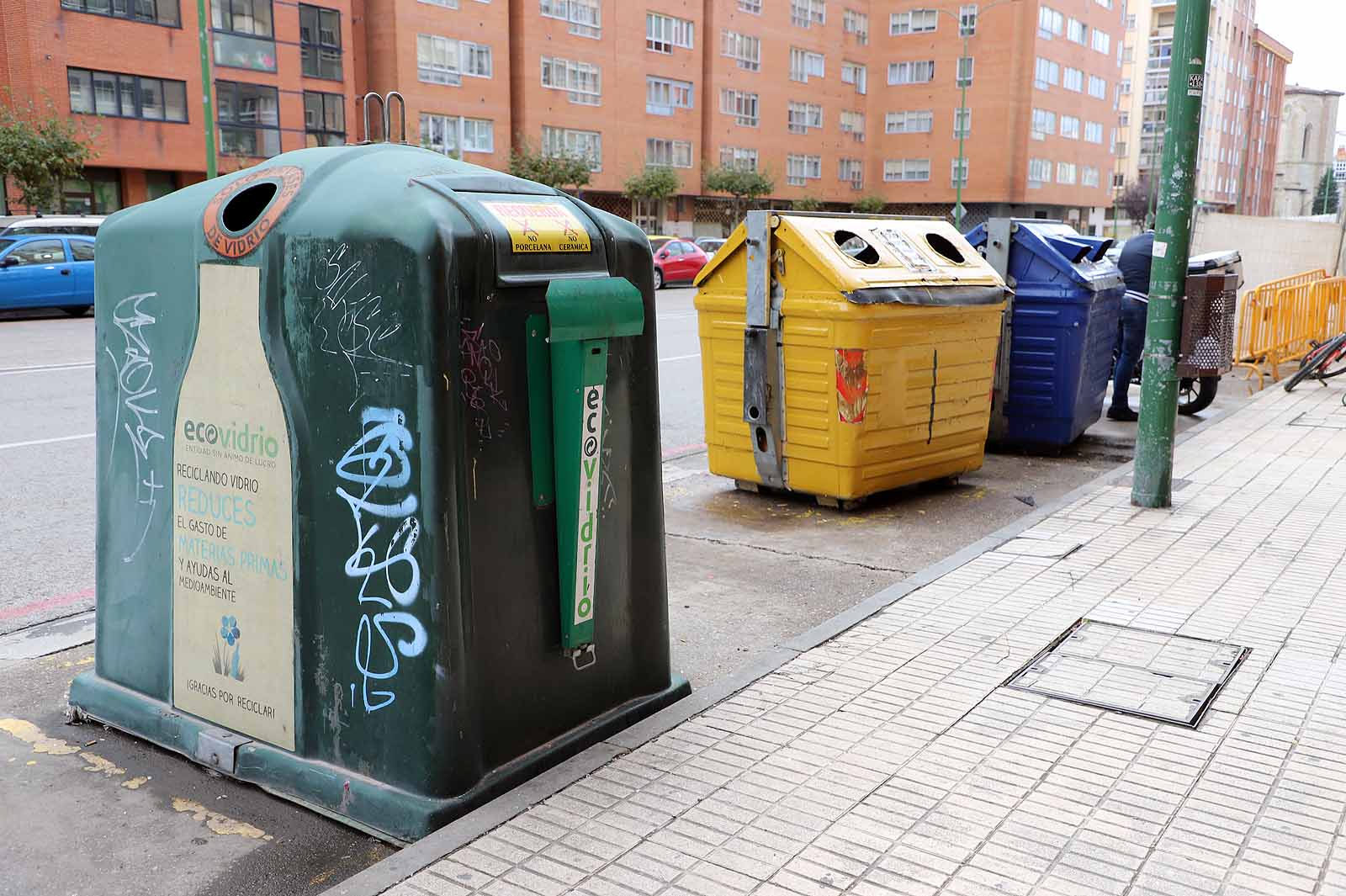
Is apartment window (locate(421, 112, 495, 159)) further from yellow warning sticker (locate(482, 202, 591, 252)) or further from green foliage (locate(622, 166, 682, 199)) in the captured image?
yellow warning sticker (locate(482, 202, 591, 252))

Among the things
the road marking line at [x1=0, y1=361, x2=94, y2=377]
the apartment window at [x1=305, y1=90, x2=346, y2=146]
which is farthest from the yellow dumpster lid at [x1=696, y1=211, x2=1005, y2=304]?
the apartment window at [x1=305, y1=90, x2=346, y2=146]

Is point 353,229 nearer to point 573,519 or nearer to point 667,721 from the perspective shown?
point 573,519

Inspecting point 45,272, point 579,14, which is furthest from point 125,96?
point 579,14

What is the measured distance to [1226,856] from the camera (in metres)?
2.94

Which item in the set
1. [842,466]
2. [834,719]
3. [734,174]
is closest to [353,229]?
[834,719]

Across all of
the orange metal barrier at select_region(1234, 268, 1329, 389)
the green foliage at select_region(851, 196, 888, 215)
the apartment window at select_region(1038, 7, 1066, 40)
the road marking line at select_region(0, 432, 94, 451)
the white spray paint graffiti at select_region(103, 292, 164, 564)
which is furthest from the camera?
the green foliage at select_region(851, 196, 888, 215)

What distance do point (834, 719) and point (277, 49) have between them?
37.3 metres

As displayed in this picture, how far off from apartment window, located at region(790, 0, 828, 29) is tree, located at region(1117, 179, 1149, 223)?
105ft

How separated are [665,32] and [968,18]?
18.8 meters

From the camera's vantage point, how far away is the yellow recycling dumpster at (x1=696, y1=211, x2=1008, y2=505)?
6.55 m

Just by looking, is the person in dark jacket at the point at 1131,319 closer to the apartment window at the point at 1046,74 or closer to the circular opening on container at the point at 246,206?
the circular opening on container at the point at 246,206

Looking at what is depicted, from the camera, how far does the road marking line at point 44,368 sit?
1233 cm

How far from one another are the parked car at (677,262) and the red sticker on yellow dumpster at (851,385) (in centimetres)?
2340

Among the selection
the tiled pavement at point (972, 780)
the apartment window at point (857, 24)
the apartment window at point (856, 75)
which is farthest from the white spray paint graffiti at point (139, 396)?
the apartment window at point (857, 24)
